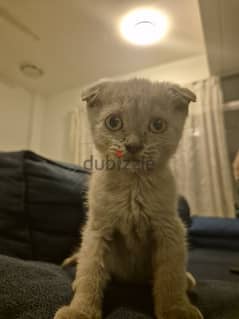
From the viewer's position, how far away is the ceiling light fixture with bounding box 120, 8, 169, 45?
2.03 meters

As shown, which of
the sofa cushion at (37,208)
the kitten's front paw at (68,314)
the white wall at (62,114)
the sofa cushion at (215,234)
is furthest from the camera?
the white wall at (62,114)

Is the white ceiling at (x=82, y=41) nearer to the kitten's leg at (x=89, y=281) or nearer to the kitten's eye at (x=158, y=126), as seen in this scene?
the kitten's eye at (x=158, y=126)

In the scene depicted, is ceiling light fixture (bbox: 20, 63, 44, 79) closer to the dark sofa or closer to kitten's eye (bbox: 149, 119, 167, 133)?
the dark sofa

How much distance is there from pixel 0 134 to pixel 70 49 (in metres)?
1.22

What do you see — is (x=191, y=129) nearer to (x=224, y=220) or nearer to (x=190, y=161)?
(x=190, y=161)

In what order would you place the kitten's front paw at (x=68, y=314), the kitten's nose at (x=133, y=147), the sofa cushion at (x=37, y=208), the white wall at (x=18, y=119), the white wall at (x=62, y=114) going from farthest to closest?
the white wall at (x=18, y=119) < the white wall at (x=62, y=114) < the sofa cushion at (x=37, y=208) < the kitten's nose at (x=133, y=147) < the kitten's front paw at (x=68, y=314)

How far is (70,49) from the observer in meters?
2.48

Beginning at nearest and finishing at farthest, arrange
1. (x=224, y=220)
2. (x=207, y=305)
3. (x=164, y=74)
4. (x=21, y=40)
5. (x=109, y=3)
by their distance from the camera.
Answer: (x=207, y=305) → (x=224, y=220) → (x=109, y=3) → (x=21, y=40) → (x=164, y=74)

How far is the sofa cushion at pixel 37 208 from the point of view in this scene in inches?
33.9

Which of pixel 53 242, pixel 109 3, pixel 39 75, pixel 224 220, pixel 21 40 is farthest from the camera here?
pixel 39 75

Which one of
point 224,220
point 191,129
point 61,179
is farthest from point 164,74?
point 61,179

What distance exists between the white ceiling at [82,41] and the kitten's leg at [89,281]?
1.82 m

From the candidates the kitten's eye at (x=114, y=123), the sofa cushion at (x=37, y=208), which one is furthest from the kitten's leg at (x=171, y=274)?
the sofa cushion at (x=37, y=208)

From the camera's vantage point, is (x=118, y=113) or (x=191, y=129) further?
(x=191, y=129)
